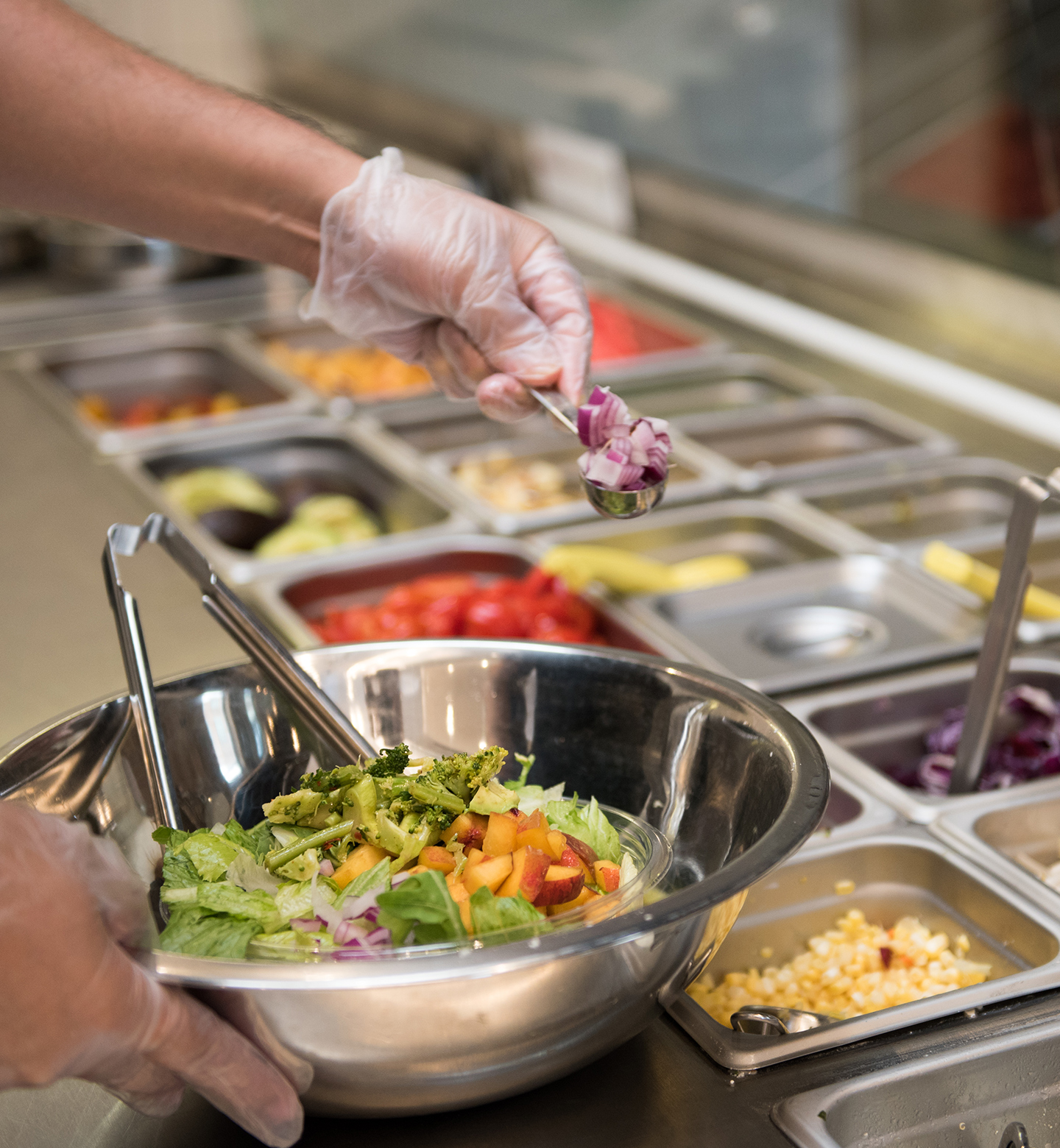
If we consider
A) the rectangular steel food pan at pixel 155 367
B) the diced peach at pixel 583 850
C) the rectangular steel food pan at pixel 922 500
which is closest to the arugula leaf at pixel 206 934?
the diced peach at pixel 583 850

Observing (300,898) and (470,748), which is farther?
(470,748)

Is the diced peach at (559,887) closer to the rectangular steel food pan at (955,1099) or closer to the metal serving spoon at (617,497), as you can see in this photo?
the rectangular steel food pan at (955,1099)

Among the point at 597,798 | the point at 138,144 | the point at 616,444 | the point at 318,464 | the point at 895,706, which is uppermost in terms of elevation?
the point at 138,144

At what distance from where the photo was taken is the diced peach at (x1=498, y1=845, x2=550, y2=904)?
0.87 m

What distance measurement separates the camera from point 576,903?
35.0 inches

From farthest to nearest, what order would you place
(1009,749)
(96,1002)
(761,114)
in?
(761,114), (1009,749), (96,1002)

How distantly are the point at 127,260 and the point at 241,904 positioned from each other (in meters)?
2.82

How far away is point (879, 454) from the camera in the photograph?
7.18 feet

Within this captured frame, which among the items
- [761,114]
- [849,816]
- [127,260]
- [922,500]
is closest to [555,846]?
[849,816]

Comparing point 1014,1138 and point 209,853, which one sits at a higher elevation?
point 209,853

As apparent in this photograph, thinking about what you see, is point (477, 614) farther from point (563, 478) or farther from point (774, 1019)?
point (774, 1019)

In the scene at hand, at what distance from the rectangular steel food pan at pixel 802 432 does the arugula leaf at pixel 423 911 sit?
1532 mm

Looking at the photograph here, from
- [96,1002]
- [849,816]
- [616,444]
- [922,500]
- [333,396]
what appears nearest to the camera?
[96,1002]

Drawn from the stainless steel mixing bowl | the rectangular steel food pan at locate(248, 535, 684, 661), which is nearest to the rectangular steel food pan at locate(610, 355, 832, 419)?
the rectangular steel food pan at locate(248, 535, 684, 661)
